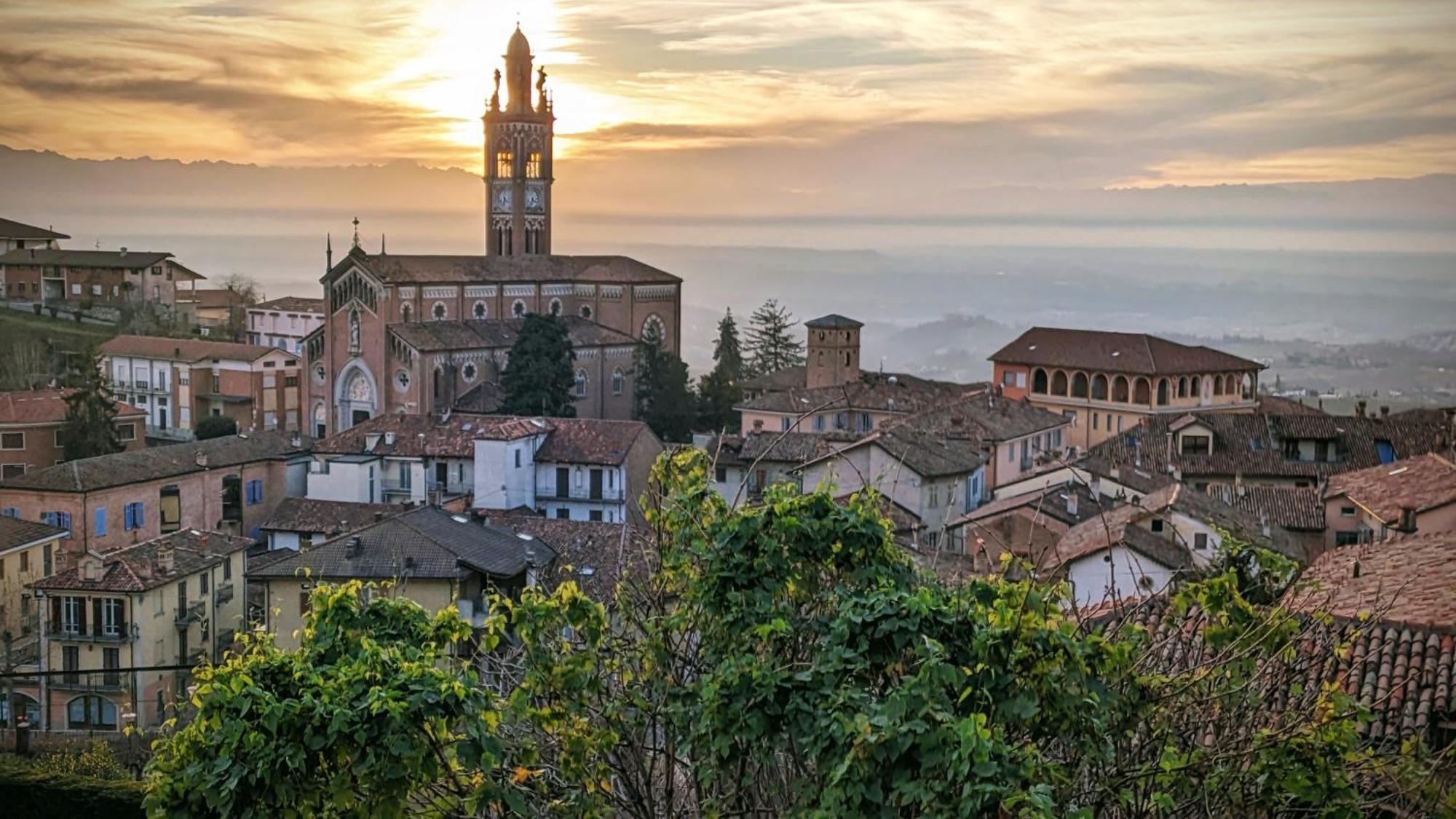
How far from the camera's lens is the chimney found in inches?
668

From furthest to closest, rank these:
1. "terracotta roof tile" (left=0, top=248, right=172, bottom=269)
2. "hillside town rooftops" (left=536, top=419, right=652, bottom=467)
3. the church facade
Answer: "terracotta roof tile" (left=0, top=248, right=172, bottom=269) → the church facade → "hillside town rooftops" (left=536, top=419, right=652, bottom=467)

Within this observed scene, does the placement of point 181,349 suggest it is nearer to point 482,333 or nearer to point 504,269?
point 482,333

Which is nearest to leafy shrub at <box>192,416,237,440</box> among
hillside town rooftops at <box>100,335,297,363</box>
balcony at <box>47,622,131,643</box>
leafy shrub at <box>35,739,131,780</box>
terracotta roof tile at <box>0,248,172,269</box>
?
hillside town rooftops at <box>100,335,297,363</box>

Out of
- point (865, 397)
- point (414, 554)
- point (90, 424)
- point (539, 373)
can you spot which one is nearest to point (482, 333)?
point (539, 373)

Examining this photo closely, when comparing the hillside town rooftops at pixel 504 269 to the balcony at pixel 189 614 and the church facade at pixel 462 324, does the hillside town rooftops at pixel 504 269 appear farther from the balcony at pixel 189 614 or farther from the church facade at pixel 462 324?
the balcony at pixel 189 614

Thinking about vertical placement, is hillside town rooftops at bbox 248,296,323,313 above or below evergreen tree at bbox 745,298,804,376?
above

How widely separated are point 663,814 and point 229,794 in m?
1.92

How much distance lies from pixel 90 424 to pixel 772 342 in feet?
109

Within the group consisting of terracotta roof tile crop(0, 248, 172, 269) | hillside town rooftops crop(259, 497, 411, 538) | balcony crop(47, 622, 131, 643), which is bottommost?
balcony crop(47, 622, 131, 643)

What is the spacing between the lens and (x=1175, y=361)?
155ft

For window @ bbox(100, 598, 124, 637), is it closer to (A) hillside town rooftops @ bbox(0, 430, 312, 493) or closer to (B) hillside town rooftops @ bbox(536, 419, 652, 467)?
(A) hillside town rooftops @ bbox(0, 430, 312, 493)

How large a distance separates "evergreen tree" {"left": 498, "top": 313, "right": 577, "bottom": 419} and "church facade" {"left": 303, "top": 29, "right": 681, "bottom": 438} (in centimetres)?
141

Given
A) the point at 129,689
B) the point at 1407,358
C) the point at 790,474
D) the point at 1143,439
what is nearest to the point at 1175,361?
the point at 1407,358

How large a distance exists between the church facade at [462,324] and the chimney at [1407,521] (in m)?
27.9
